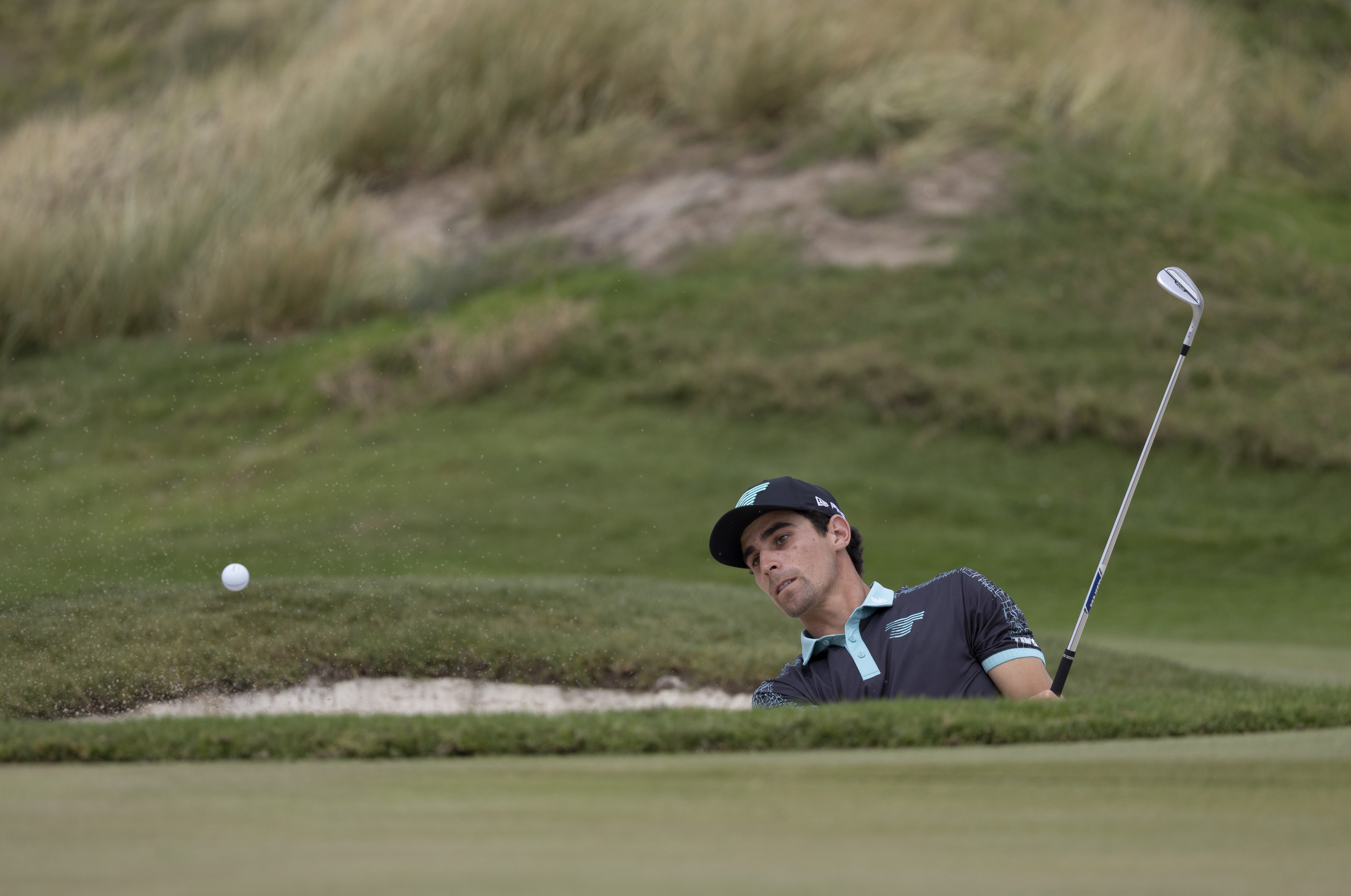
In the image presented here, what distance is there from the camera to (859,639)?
4.43 metres

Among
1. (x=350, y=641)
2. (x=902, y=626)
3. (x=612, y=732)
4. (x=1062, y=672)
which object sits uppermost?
(x=902, y=626)

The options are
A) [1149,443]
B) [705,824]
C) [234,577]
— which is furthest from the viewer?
[234,577]

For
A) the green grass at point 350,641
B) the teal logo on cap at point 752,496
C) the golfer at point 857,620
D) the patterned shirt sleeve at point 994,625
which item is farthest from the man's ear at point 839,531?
the green grass at point 350,641

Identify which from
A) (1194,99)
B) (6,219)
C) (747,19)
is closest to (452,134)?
(747,19)

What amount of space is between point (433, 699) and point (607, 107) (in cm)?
1619

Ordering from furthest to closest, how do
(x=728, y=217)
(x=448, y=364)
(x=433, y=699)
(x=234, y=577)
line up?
(x=728, y=217) < (x=448, y=364) < (x=433, y=699) < (x=234, y=577)

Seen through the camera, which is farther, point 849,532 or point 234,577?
point 234,577

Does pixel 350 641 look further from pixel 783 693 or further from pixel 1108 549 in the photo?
pixel 1108 549

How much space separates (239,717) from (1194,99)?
2069 cm

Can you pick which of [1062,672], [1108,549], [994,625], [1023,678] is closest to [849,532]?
[994,625]

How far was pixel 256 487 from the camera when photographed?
15.5 meters

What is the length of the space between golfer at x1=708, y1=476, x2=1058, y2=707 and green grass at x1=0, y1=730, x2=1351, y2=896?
656 millimetres

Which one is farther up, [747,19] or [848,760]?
[747,19]

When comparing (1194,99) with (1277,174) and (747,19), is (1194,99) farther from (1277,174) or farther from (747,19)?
(747,19)
